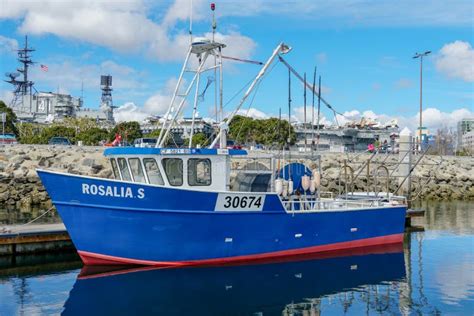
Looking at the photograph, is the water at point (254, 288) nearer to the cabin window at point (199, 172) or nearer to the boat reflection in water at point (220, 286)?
the boat reflection in water at point (220, 286)

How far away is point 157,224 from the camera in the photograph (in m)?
15.1

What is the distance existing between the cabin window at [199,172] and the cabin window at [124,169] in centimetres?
188

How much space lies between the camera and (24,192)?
3353cm

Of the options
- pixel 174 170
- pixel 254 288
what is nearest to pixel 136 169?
pixel 174 170

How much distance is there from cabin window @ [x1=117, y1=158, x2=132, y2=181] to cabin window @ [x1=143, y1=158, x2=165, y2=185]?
0.66 meters

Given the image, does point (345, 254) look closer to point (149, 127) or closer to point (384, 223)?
point (384, 223)

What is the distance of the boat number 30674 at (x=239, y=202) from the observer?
15.6 m

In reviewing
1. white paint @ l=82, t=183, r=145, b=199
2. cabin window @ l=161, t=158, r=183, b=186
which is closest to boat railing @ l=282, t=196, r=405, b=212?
cabin window @ l=161, t=158, r=183, b=186

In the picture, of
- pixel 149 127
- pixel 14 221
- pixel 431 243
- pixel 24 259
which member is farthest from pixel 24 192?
pixel 149 127

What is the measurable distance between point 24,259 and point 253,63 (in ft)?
33.7

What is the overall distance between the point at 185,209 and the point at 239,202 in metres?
1.74

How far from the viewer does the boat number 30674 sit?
15.6m

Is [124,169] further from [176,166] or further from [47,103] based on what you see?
[47,103]

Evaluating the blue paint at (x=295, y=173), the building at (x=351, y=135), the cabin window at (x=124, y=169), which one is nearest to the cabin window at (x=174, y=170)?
the cabin window at (x=124, y=169)
